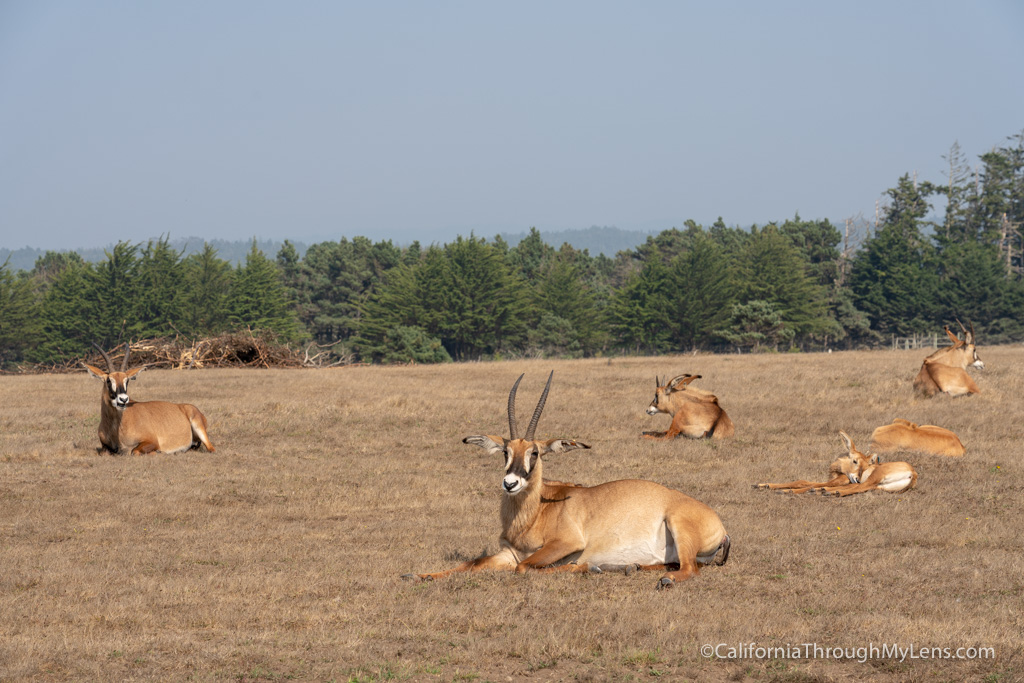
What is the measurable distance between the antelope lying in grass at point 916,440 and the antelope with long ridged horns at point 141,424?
42.4 ft

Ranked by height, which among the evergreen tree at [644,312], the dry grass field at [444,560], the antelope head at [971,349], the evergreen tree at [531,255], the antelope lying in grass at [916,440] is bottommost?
the dry grass field at [444,560]

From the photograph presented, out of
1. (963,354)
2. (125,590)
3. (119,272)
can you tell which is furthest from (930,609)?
(119,272)

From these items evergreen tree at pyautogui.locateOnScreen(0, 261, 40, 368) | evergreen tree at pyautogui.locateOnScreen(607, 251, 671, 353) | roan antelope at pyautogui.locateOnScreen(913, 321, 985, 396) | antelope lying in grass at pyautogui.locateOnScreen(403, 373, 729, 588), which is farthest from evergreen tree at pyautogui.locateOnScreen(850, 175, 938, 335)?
antelope lying in grass at pyautogui.locateOnScreen(403, 373, 729, 588)

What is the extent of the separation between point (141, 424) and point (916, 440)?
1468cm

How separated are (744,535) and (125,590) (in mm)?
7123

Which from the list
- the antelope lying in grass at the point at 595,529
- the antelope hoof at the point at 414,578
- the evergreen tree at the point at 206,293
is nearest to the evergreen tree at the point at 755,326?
the evergreen tree at the point at 206,293

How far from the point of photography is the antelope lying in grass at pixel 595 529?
10023 millimetres

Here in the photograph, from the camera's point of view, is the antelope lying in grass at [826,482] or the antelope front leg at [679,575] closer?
the antelope front leg at [679,575]

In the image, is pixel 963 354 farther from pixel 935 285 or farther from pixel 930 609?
pixel 935 285

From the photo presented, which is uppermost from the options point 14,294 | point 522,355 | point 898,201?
point 898,201

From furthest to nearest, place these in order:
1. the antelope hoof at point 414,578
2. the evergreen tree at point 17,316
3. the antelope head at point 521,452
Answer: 1. the evergreen tree at point 17,316
2. the antelope hoof at point 414,578
3. the antelope head at point 521,452

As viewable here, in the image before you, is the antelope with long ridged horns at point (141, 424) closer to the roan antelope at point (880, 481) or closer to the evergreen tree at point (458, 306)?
the roan antelope at point (880, 481)

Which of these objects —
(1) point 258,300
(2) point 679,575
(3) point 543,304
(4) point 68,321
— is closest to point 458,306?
(3) point 543,304

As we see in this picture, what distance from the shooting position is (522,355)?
102688 millimetres
